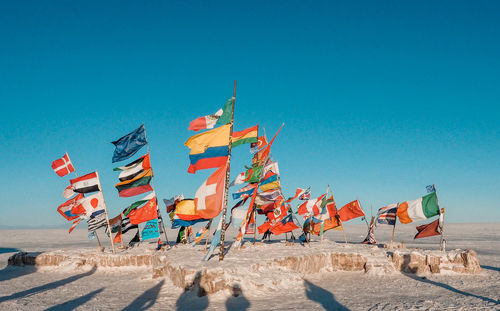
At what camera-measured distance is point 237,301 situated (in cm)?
1360

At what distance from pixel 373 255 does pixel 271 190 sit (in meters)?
7.38

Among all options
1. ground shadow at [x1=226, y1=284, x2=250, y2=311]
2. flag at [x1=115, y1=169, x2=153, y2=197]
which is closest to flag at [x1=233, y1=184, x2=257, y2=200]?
flag at [x1=115, y1=169, x2=153, y2=197]

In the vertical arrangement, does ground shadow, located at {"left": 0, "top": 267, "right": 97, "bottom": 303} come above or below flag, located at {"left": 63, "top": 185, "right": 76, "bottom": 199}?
below

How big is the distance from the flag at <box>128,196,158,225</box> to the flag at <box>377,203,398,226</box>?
14.4m

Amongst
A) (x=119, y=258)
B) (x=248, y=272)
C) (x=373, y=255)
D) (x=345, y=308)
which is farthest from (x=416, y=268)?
(x=119, y=258)

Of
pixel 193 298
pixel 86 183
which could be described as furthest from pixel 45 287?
→ pixel 193 298

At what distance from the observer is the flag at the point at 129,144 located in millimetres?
21344

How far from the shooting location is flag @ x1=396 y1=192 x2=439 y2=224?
841 inches

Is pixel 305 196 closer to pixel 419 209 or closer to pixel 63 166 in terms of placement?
pixel 419 209

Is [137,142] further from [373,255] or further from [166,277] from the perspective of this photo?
[373,255]

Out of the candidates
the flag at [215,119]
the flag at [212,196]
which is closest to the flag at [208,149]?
the flag at [215,119]

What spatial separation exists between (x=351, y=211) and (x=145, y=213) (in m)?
13.1

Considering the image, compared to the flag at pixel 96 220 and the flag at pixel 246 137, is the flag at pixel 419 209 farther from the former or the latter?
the flag at pixel 96 220

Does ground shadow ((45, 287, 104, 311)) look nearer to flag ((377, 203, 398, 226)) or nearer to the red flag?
flag ((377, 203, 398, 226))
